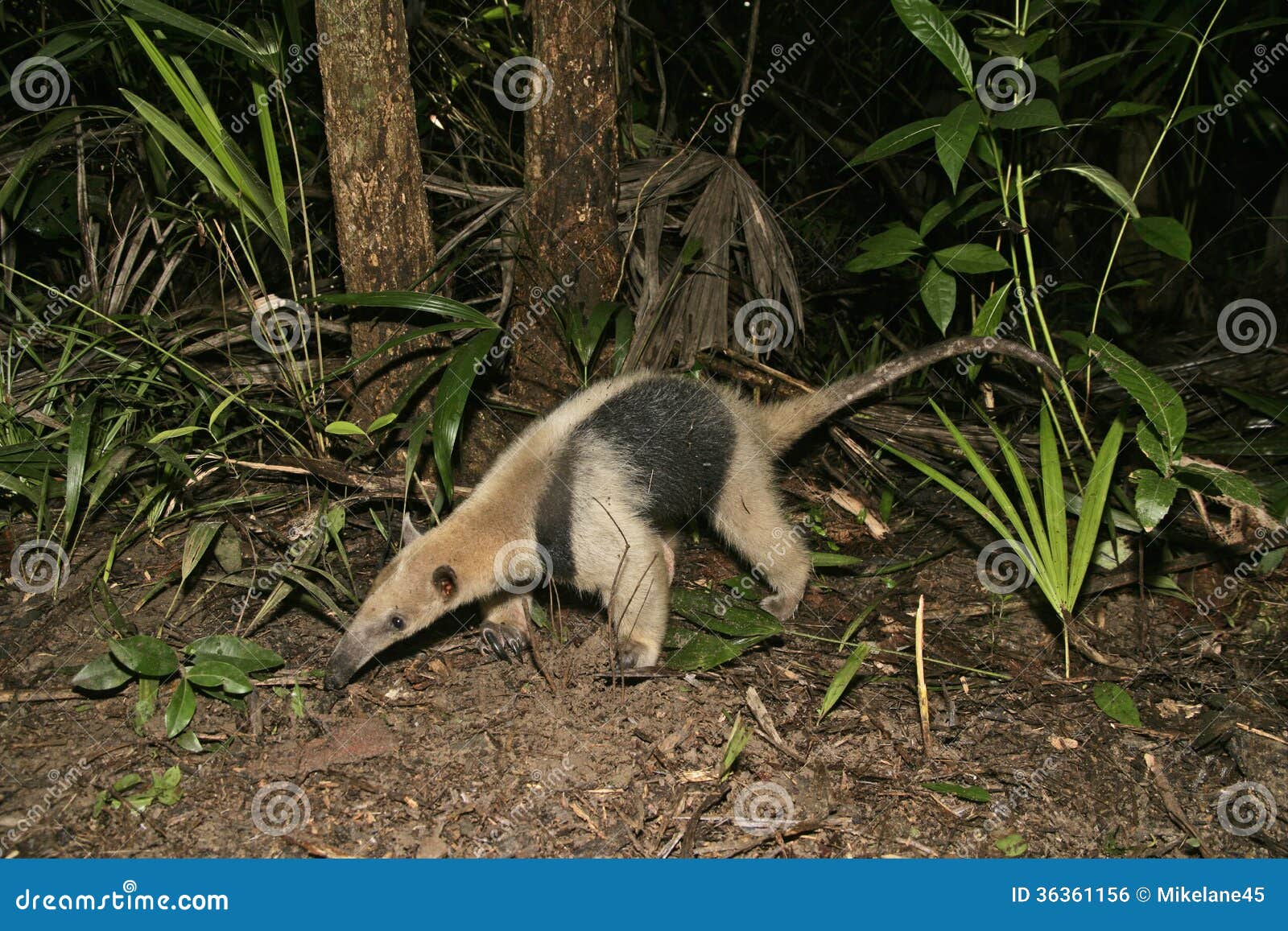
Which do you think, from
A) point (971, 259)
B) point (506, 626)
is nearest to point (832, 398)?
point (971, 259)

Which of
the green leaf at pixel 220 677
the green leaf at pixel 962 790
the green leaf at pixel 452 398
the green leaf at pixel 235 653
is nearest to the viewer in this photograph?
the green leaf at pixel 962 790

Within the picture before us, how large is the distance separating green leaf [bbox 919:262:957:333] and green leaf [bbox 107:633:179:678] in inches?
120

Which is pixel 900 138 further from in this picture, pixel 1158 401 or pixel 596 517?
pixel 596 517

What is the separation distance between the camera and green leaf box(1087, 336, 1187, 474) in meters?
3.43

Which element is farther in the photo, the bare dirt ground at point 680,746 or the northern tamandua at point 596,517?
the northern tamandua at point 596,517

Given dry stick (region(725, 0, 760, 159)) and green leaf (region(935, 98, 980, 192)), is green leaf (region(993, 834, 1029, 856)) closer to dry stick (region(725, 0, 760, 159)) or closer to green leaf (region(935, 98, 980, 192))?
green leaf (region(935, 98, 980, 192))

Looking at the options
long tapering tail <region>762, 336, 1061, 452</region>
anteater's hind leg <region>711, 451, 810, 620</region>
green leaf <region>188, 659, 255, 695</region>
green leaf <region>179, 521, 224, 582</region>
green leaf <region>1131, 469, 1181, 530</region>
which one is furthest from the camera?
anteater's hind leg <region>711, 451, 810, 620</region>

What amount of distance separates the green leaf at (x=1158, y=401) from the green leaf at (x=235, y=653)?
10.4 feet

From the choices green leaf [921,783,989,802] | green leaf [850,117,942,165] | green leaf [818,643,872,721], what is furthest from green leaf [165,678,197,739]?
green leaf [850,117,942,165]

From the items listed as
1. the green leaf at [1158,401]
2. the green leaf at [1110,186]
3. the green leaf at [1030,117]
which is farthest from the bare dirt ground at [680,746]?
the green leaf at [1030,117]

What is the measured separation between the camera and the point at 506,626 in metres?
4.14

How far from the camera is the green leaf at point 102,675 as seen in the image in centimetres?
340

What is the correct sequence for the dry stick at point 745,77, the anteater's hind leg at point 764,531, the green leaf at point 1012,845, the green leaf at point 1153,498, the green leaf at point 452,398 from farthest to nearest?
the dry stick at point 745,77 → the anteater's hind leg at point 764,531 → the green leaf at point 452,398 → the green leaf at point 1153,498 → the green leaf at point 1012,845

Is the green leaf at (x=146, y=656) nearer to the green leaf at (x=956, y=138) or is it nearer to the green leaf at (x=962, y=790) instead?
the green leaf at (x=962, y=790)
